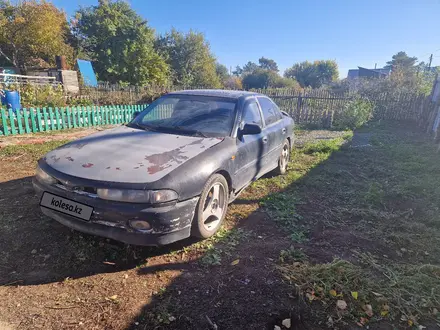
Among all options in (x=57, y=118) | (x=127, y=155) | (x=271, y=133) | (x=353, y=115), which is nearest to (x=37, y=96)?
(x=57, y=118)

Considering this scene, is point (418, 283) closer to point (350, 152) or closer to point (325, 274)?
point (325, 274)

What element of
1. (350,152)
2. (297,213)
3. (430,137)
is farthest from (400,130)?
(297,213)

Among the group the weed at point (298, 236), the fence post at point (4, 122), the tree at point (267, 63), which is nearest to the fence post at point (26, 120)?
the fence post at point (4, 122)

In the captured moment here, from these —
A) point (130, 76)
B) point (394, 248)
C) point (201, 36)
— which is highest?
point (201, 36)

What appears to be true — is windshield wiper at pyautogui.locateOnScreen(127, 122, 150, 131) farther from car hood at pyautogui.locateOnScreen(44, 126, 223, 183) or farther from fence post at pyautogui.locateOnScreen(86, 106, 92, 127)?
fence post at pyautogui.locateOnScreen(86, 106, 92, 127)

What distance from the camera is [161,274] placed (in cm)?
251

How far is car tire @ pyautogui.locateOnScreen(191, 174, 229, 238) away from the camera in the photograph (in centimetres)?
278

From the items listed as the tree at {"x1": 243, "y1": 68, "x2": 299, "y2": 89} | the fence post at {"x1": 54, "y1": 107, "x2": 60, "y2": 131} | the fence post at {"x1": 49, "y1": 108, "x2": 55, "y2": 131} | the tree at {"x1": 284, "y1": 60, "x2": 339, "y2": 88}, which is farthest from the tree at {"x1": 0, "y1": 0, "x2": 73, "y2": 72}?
the tree at {"x1": 284, "y1": 60, "x2": 339, "y2": 88}

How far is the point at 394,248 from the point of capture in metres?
3.13

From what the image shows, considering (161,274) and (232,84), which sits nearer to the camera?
(161,274)

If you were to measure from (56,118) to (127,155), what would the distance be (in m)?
7.61

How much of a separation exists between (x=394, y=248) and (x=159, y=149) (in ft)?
9.49

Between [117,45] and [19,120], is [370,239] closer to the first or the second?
[19,120]

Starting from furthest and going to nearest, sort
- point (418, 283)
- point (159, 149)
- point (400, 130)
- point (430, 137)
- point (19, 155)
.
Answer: point (400, 130), point (430, 137), point (19, 155), point (159, 149), point (418, 283)
